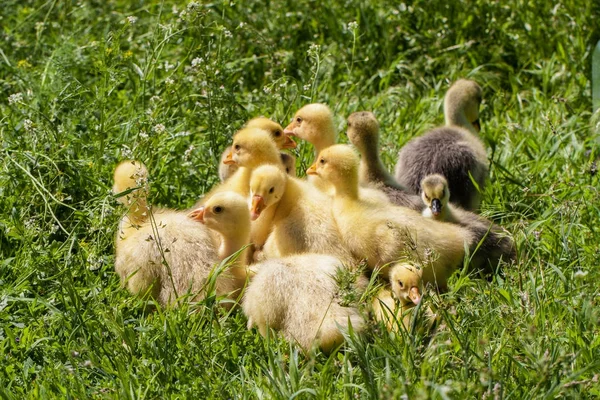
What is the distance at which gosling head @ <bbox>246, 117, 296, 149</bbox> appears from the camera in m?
5.90

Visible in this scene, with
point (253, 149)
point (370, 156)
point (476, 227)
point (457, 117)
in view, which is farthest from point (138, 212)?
point (457, 117)

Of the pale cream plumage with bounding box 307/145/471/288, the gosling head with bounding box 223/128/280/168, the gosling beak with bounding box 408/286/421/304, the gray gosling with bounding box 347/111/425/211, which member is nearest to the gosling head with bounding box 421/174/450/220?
the pale cream plumage with bounding box 307/145/471/288

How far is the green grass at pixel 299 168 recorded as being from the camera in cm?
402

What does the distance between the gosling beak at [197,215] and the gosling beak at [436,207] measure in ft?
4.03

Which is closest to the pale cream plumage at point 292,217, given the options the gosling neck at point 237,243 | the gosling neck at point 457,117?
the gosling neck at point 237,243

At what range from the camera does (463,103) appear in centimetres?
672

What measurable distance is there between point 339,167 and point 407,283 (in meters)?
0.90

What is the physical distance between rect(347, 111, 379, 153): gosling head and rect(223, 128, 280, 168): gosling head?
0.56 metres

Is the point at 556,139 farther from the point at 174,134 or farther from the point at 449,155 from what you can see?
the point at 174,134

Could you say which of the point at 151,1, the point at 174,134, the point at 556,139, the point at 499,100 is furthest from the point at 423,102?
the point at 151,1

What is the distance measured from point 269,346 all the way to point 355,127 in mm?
2104

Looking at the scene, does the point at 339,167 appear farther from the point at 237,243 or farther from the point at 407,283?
the point at 407,283

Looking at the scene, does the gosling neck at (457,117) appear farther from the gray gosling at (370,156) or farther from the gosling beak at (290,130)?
the gosling beak at (290,130)

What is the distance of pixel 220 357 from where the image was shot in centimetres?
435
